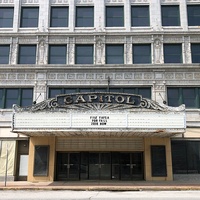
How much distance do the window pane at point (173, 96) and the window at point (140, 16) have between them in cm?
645

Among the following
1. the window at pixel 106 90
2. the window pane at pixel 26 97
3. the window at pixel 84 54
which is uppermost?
the window at pixel 84 54

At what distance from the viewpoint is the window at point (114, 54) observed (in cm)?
2520

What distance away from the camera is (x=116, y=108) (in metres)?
20.5

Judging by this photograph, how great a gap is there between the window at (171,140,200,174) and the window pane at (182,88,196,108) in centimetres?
317

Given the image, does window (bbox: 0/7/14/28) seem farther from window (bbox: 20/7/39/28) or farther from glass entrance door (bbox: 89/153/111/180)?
glass entrance door (bbox: 89/153/111/180)

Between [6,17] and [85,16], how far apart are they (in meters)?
7.24

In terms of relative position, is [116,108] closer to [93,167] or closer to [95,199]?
[93,167]

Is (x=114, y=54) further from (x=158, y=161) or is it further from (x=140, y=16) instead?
(x=158, y=161)

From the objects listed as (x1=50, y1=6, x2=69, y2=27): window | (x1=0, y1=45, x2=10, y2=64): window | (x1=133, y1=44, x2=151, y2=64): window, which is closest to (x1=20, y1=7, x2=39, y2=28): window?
(x1=50, y1=6, x2=69, y2=27): window

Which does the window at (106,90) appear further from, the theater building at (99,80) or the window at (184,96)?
the window at (184,96)

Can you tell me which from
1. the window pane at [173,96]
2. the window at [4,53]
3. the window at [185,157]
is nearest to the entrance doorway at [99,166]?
the window at [185,157]

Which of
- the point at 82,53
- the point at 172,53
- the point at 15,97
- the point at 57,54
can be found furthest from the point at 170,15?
the point at 15,97

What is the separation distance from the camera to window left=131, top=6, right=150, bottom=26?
26047 millimetres

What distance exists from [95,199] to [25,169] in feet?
36.3
